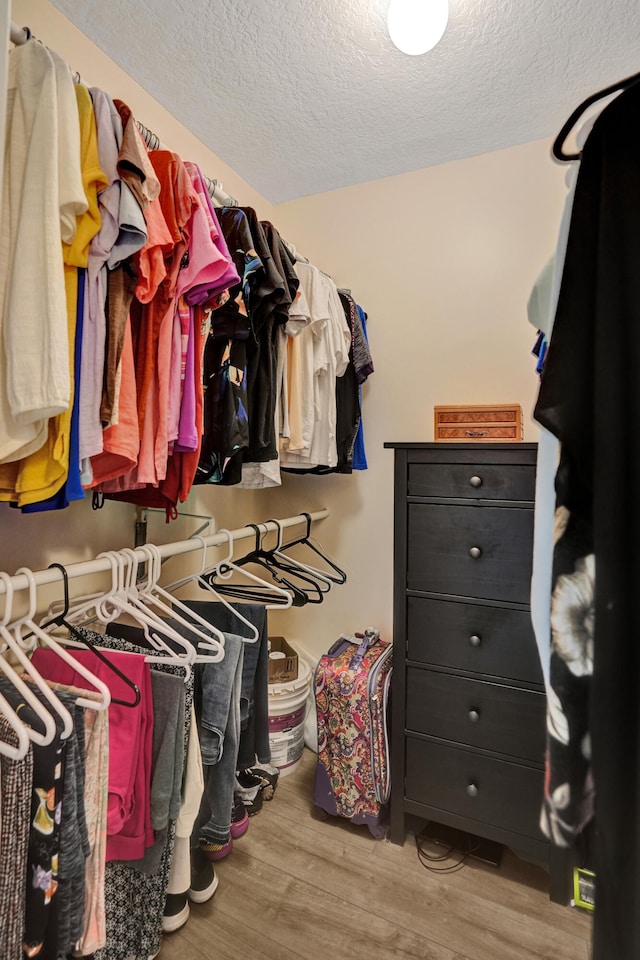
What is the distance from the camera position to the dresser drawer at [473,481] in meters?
1.47

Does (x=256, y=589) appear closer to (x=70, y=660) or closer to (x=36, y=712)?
(x=70, y=660)

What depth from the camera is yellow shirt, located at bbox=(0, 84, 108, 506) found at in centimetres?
88

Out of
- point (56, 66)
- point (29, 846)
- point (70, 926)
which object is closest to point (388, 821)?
point (70, 926)

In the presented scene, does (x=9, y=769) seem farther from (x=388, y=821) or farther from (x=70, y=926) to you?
(x=388, y=821)

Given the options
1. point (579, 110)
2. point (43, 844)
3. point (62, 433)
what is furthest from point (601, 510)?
point (43, 844)

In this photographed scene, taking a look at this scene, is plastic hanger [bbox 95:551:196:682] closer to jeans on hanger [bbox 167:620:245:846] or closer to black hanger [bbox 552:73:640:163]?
jeans on hanger [bbox 167:620:245:846]

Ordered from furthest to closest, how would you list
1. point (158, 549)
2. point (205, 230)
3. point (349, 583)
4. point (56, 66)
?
point (349, 583), point (158, 549), point (205, 230), point (56, 66)

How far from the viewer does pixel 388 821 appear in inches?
68.3

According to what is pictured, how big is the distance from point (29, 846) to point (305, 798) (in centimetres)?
136

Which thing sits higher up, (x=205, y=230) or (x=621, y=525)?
(x=205, y=230)

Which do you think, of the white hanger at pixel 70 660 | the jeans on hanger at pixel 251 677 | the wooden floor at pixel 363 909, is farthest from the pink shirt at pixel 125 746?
the wooden floor at pixel 363 909

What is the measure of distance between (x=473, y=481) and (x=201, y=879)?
1421 mm

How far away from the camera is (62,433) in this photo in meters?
0.88

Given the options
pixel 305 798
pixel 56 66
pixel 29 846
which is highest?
pixel 56 66
